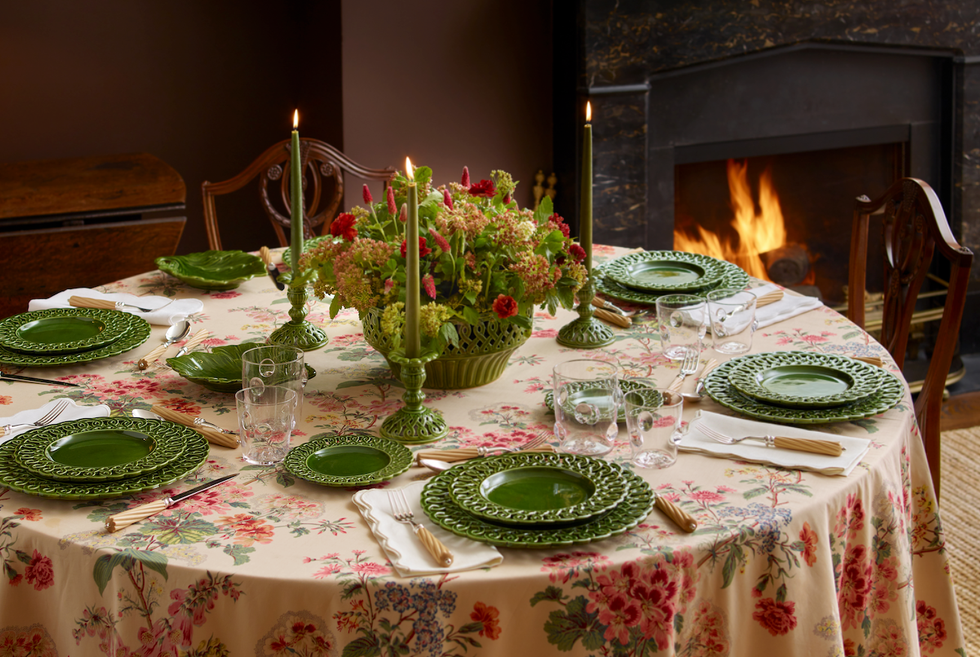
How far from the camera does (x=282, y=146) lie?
2473 millimetres

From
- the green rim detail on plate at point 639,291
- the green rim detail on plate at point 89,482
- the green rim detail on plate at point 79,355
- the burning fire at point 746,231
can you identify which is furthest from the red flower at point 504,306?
the burning fire at point 746,231

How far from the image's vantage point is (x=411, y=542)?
101 centimetres

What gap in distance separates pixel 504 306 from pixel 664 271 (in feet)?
2.68

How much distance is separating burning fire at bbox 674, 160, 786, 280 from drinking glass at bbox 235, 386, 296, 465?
8.30 ft

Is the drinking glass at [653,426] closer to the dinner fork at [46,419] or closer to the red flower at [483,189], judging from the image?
the red flower at [483,189]

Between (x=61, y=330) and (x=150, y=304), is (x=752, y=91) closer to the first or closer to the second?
(x=150, y=304)

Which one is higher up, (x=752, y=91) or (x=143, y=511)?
(x=752, y=91)

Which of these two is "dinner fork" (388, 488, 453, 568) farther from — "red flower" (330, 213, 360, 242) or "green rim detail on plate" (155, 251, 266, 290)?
"green rim detail on plate" (155, 251, 266, 290)

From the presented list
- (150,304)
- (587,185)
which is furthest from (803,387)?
(150,304)

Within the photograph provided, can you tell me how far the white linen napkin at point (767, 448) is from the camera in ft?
→ 3.82

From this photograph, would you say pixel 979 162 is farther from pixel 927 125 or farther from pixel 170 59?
pixel 170 59

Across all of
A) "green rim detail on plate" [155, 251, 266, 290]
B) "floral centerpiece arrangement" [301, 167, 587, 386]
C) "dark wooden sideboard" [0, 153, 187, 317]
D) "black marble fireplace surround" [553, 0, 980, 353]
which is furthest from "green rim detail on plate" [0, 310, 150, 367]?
"black marble fireplace surround" [553, 0, 980, 353]

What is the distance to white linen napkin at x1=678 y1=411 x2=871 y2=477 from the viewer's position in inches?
45.8

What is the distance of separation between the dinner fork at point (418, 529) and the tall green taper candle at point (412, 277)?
22cm
